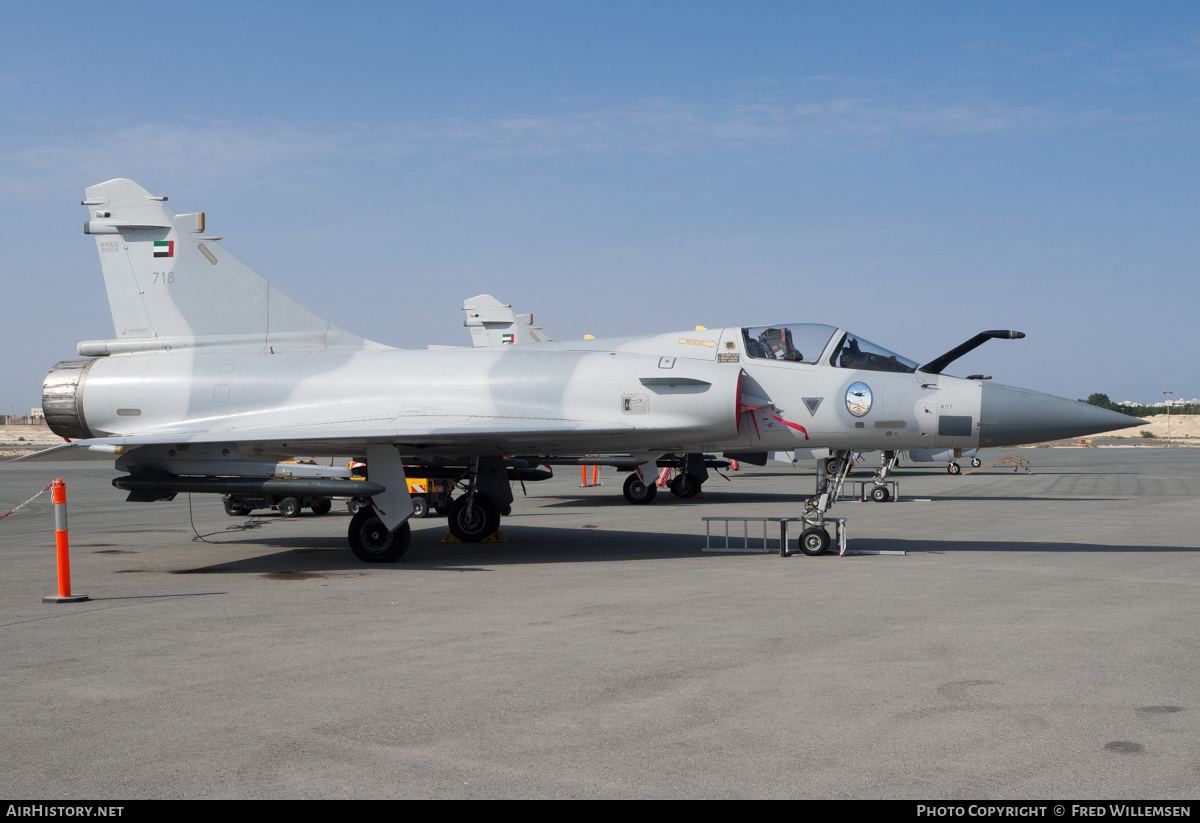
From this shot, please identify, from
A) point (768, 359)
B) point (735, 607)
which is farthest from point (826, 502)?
point (735, 607)

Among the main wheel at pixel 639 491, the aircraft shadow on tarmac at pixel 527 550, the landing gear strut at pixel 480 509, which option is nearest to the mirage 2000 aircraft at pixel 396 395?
the aircraft shadow on tarmac at pixel 527 550

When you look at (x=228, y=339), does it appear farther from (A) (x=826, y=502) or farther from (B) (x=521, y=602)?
(A) (x=826, y=502)

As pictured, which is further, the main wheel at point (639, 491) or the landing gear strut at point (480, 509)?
the main wheel at point (639, 491)

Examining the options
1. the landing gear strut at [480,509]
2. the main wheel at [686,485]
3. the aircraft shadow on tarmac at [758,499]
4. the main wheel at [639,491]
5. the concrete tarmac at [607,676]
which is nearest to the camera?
the concrete tarmac at [607,676]

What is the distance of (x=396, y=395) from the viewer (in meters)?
11.1

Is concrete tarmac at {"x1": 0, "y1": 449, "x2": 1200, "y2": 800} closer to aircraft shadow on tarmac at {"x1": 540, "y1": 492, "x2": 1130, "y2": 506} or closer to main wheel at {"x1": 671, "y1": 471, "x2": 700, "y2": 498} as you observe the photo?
aircraft shadow on tarmac at {"x1": 540, "y1": 492, "x2": 1130, "y2": 506}

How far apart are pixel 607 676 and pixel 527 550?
23.4 ft

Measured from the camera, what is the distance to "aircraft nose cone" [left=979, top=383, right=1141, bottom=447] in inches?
392

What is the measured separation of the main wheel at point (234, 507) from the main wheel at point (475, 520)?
6.60m

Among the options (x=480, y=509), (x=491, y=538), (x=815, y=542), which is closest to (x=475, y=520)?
(x=480, y=509)

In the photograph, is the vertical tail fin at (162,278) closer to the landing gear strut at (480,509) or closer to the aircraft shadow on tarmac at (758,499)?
the landing gear strut at (480,509)

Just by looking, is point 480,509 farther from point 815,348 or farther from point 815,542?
point 815,348

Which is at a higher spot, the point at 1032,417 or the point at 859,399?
the point at 859,399

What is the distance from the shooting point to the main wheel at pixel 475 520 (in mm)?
13500
